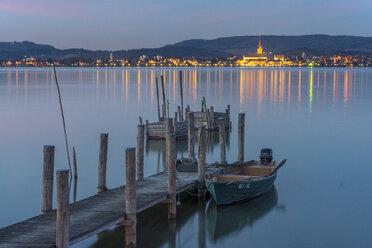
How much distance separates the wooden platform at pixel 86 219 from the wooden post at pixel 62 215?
0.75 feet

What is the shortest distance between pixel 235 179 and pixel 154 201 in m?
3.45

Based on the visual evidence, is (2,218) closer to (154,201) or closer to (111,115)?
(154,201)

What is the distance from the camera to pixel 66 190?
10352mm

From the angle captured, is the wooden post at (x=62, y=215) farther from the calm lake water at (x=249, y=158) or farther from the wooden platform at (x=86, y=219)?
the calm lake water at (x=249, y=158)

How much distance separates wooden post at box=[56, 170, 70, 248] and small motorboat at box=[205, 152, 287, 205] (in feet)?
18.5

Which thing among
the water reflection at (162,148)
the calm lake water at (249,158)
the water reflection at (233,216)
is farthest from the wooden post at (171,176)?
the water reflection at (162,148)

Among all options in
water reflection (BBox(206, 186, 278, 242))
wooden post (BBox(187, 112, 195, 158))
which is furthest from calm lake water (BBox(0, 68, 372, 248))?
wooden post (BBox(187, 112, 195, 158))

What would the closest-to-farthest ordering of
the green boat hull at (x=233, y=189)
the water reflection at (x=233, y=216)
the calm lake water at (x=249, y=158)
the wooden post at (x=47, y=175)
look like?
the wooden post at (x=47, y=175) → the calm lake water at (x=249, y=158) → the water reflection at (x=233, y=216) → the green boat hull at (x=233, y=189)

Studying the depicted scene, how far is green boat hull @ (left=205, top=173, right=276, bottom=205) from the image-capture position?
15357mm

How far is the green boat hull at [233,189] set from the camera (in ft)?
→ 50.4

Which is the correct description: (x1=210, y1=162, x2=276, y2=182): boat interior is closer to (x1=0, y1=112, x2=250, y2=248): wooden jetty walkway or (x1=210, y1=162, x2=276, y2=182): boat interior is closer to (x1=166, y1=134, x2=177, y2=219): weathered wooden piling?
(x1=0, y1=112, x2=250, y2=248): wooden jetty walkway

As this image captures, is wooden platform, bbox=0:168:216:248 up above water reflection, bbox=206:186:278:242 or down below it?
above

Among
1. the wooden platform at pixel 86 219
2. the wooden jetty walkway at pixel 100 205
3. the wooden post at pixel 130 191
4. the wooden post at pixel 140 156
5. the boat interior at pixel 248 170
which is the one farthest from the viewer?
the boat interior at pixel 248 170

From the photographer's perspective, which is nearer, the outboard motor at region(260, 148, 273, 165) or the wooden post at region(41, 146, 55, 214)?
the wooden post at region(41, 146, 55, 214)
